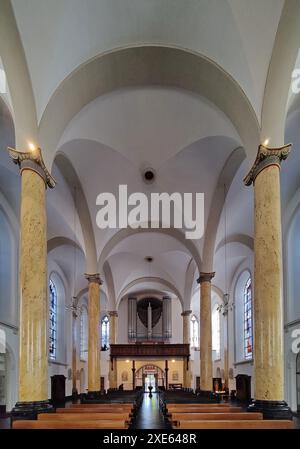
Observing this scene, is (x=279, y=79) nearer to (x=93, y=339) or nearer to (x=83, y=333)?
(x=93, y=339)

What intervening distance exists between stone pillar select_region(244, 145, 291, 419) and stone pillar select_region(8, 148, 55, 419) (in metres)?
3.81

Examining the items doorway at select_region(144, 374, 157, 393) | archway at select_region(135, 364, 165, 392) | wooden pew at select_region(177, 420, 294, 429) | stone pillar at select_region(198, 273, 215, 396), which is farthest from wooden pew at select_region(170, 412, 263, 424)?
doorway at select_region(144, 374, 157, 393)

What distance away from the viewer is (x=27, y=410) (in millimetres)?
7789

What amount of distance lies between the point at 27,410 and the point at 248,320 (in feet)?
58.1

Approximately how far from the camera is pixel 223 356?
92.9 feet

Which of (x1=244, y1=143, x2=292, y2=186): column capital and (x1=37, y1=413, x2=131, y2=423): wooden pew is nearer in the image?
(x1=37, y1=413, x2=131, y2=423): wooden pew

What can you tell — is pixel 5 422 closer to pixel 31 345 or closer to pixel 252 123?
pixel 31 345

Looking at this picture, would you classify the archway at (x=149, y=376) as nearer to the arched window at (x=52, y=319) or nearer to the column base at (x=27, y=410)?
the arched window at (x=52, y=319)

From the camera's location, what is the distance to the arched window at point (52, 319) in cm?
2344

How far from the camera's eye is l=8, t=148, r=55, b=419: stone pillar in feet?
26.3

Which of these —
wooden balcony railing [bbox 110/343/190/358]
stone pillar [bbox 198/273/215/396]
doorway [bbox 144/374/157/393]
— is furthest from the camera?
doorway [bbox 144/374/157/393]

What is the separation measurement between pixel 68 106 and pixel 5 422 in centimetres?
890

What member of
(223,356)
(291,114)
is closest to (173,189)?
(291,114)

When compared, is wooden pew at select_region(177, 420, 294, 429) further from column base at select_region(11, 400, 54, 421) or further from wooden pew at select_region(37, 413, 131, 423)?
column base at select_region(11, 400, 54, 421)
